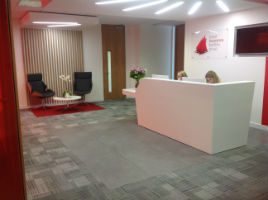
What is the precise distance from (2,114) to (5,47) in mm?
460

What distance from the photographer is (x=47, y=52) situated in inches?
304

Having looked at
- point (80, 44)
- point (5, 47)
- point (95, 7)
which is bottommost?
point (5, 47)

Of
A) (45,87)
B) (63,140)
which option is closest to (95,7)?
(63,140)

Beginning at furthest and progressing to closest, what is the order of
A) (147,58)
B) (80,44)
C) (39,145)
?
(147,58), (80,44), (39,145)

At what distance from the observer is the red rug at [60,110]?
7.02 metres

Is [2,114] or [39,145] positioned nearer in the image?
[2,114]

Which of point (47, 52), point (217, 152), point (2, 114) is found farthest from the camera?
point (47, 52)

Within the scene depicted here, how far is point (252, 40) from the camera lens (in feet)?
17.8

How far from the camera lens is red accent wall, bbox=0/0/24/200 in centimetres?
155

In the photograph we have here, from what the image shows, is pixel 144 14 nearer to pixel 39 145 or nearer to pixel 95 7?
pixel 95 7

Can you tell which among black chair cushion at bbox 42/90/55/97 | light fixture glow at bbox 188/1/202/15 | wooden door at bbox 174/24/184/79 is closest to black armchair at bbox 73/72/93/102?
black chair cushion at bbox 42/90/55/97

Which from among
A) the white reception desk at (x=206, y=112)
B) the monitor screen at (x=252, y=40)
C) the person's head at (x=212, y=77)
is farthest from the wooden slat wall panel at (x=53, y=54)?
the person's head at (x=212, y=77)

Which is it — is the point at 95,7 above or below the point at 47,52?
above

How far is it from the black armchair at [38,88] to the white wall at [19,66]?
34 cm
